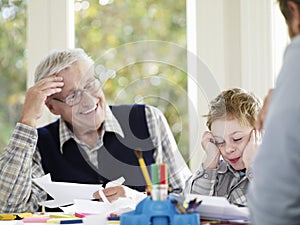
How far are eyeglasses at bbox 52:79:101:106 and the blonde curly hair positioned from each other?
0.55 meters

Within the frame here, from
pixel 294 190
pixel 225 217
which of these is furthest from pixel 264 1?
pixel 294 190

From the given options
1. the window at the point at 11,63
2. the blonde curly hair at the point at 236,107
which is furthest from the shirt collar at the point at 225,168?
the window at the point at 11,63

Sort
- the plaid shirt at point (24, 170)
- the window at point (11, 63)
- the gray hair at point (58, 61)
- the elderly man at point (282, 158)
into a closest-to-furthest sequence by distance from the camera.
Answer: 1. the elderly man at point (282, 158)
2. the plaid shirt at point (24, 170)
3. the gray hair at point (58, 61)
4. the window at point (11, 63)

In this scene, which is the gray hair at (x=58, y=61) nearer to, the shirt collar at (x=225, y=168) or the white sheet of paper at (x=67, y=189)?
the white sheet of paper at (x=67, y=189)

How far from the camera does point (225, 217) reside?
139cm

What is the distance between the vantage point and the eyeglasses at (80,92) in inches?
102

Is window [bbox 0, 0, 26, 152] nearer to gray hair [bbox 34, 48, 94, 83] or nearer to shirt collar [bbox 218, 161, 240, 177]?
gray hair [bbox 34, 48, 94, 83]

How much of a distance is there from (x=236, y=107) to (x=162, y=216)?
3.13ft

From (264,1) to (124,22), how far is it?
820mm

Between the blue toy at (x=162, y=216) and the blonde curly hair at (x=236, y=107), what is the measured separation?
90 centimetres

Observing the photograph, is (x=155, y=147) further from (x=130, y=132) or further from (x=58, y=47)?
(x=58, y=47)

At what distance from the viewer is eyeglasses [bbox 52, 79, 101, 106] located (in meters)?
2.58

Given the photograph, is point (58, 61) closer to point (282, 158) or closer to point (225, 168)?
point (225, 168)

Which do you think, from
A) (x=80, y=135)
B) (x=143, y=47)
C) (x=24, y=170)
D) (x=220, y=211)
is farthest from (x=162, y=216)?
(x=143, y=47)
